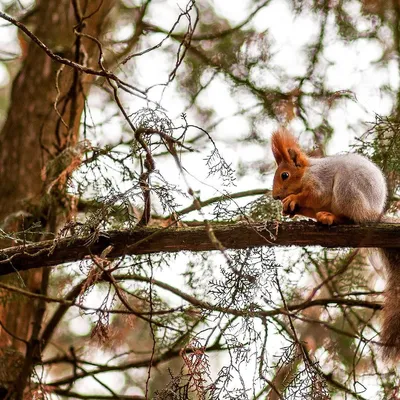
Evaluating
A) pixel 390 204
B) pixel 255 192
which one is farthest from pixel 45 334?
pixel 390 204

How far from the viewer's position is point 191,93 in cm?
373

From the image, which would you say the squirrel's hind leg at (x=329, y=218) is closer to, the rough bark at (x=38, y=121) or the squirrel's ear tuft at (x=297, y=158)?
the squirrel's ear tuft at (x=297, y=158)

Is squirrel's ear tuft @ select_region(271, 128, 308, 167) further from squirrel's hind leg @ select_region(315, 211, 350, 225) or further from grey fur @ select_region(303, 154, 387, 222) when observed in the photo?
squirrel's hind leg @ select_region(315, 211, 350, 225)

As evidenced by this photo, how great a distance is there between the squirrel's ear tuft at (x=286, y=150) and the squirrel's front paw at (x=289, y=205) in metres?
0.21

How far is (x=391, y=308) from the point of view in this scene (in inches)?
99.1

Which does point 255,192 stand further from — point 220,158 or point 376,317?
point 220,158

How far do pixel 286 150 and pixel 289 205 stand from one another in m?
0.31

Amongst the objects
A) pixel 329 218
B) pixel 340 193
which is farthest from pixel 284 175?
pixel 329 218

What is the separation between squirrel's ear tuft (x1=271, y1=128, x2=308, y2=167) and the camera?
2.79 metres

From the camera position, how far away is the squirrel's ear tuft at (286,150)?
9.15 ft

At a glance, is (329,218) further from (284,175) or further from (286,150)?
(286,150)

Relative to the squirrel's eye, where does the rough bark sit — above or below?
above

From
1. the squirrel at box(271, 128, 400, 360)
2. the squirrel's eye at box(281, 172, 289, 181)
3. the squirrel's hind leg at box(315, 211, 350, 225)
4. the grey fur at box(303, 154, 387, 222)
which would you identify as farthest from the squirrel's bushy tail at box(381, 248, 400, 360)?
the squirrel's eye at box(281, 172, 289, 181)

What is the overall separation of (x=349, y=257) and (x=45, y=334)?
1362mm
